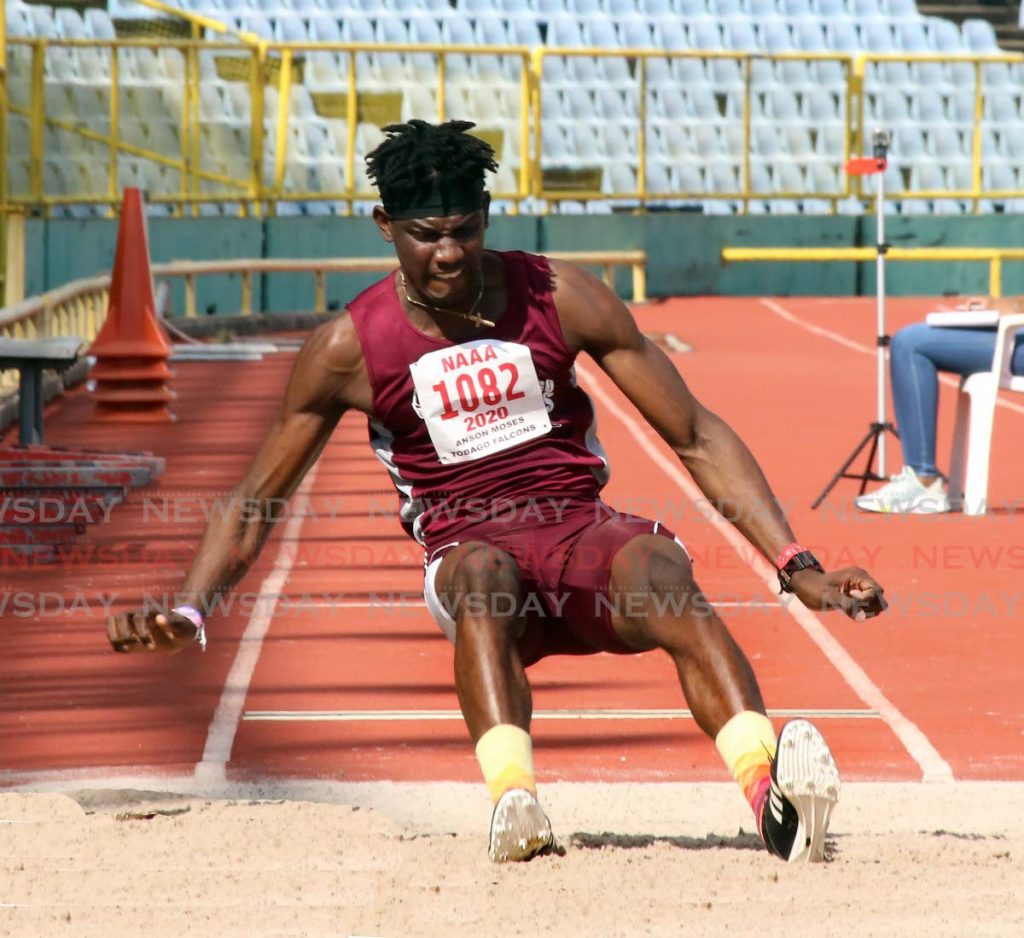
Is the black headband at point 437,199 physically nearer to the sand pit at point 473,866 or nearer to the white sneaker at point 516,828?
the white sneaker at point 516,828

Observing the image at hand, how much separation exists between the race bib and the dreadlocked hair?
374 millimetres

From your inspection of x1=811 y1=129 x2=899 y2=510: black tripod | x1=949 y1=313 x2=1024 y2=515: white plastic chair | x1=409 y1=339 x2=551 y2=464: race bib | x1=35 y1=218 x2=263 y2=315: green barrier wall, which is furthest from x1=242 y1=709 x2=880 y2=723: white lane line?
x1=35 y1=218 x2=263 y2=315: green barrier wall

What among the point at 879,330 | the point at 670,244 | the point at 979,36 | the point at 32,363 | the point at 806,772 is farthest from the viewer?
the point at 979,36

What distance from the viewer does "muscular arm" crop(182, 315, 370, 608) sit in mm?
4590

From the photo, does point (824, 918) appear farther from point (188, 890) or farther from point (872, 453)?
point (872, 453)

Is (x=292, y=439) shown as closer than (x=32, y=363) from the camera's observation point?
Yes

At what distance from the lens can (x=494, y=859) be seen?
4.15m

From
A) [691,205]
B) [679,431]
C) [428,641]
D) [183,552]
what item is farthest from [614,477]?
[691,205]

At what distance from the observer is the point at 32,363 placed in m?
10.1

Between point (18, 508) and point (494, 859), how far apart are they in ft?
19.5

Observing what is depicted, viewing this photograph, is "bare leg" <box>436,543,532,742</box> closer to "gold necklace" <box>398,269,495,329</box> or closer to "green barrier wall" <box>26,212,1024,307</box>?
"gold necklace" <box>398,269,495,329</box>

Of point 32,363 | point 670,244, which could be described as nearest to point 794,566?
point 32,363

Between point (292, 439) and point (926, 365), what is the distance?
5.86 m

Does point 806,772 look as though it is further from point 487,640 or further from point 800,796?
point 487,640
